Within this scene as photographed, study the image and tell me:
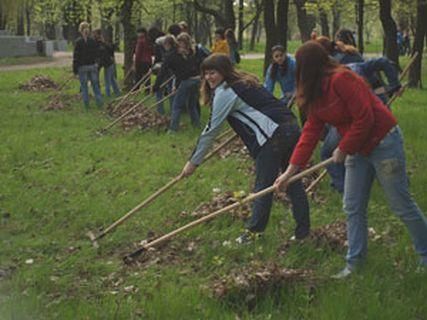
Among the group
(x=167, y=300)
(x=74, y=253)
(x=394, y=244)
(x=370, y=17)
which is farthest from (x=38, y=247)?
(x=370, y=17)

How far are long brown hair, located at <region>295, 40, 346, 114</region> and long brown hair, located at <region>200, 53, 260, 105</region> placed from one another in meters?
1.14

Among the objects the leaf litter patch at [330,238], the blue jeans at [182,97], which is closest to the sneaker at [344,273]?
the leaf litter patch at [330,238]

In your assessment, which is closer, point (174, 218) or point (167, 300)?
point (167, 300)

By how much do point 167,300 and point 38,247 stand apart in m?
2.41

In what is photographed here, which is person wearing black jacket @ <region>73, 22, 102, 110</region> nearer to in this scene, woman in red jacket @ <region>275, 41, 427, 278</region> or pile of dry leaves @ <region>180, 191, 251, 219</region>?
pile of dry leaves @ <region>180, 191, 251, 219</region>

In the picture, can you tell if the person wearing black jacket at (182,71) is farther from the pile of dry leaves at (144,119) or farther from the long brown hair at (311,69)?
the long brown hair at (311,69)

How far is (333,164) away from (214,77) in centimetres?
205

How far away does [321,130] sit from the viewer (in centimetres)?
530

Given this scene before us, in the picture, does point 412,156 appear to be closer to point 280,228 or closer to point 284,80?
point 284,80

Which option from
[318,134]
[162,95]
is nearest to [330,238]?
[318,134]

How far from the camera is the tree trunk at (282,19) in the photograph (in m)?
13.0

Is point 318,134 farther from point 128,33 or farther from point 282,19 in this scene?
point 128,33

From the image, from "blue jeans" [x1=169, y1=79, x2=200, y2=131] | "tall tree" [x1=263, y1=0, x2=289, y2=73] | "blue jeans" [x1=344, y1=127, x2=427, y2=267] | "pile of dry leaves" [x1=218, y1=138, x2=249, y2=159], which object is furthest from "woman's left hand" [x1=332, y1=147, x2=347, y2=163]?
"tall tree" [x1=263, y1=0, x2=289, y2=73]

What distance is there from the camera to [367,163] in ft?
16.8
